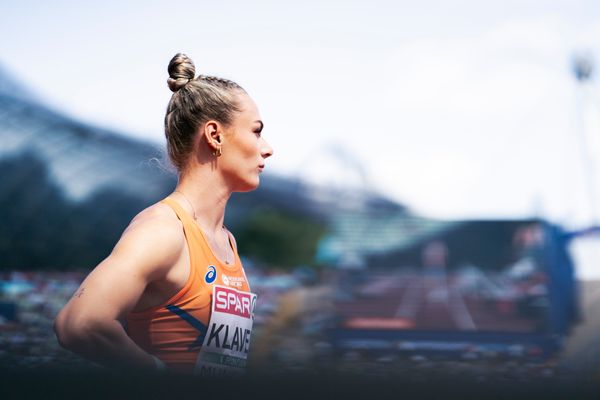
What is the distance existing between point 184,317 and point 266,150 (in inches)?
13.6

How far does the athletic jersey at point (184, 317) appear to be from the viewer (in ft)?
3.77

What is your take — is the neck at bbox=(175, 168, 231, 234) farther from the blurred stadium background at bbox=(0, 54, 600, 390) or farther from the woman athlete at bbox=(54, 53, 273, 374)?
the blurred stadium background at bbox=(0, 54, 600, 390)

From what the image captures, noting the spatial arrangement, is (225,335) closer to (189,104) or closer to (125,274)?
(125,274)

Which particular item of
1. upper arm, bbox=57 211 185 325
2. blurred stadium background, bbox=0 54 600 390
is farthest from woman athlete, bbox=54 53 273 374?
blurred stadium background, bbox=0 54 600 390

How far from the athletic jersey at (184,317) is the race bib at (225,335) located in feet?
0.04

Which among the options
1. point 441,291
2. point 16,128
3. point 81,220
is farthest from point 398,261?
point 81,220

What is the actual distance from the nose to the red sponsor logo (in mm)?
257

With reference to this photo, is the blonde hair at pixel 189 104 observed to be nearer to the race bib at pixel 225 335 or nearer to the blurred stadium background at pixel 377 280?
the race bib at pixel 225 335

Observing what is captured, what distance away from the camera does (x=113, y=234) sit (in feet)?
94.6

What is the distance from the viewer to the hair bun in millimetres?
1310

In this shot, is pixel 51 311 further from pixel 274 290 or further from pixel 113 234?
pixel 113 234

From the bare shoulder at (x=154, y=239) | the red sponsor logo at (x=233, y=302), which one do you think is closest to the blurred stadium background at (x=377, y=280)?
the red sponsor logo at (x=233, y=302)

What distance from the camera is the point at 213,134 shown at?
4.15ft

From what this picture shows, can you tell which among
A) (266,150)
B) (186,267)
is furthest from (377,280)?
(186,267)
